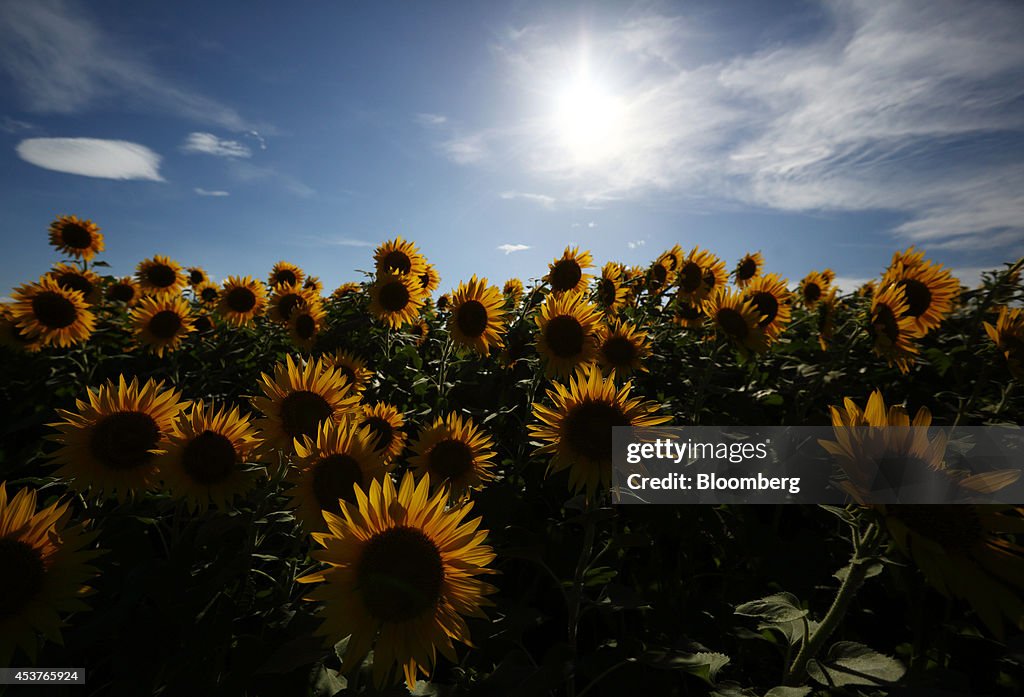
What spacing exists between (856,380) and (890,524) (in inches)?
176

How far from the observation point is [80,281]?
21.5 feet

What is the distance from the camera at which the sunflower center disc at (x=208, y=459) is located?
226 cm

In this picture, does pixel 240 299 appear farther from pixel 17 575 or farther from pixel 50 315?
pixel 17 575

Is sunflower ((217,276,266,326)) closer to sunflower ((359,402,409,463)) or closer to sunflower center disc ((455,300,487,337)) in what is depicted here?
sunflower center disc ((455,300,487,337))

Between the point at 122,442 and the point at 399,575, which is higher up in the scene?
the point at 122,442

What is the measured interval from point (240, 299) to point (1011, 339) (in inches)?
335

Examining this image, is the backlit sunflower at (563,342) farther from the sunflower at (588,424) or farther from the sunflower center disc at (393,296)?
the sunflower center disc at (393,296)

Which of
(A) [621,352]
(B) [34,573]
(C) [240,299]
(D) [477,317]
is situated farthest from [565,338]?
(C) [240,299]

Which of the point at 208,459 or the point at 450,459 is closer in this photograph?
the point at 208,459

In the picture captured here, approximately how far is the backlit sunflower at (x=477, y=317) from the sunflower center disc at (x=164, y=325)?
3626 millimetres

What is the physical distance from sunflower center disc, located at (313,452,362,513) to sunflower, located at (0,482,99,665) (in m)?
0.77

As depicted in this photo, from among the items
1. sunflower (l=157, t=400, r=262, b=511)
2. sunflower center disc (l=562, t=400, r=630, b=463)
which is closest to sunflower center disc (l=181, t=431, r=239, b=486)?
sunflower (l=157, t=400, r=262, b=511)

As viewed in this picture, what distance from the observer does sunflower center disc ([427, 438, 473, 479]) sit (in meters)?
2.77

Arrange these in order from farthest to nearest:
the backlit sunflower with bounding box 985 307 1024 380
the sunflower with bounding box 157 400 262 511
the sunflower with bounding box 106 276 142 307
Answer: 1. the sunflower with bounding box 106 276 142 307
2. the backlit sunflower with bounding box 985 307 1024 380
3. the sunflower with bounding box 157 400 262 511
